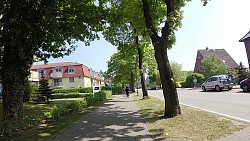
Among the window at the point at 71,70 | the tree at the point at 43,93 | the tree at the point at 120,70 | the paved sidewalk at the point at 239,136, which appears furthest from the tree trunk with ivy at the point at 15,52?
the window at the point at 71,70

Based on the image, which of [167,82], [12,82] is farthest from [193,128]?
[12,82]

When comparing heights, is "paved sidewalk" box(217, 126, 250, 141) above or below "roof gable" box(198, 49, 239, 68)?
below

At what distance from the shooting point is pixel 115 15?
1773 centimetres

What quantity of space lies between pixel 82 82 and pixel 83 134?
63.9 metres

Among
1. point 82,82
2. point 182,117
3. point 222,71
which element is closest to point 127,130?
point 182,117

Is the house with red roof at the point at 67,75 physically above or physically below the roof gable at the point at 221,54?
below

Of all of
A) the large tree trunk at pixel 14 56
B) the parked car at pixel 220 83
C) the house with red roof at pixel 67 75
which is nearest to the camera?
the large tree trunk at pixel 14 56

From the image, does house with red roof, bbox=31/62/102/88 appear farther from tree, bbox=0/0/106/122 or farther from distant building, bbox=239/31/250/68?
tree, bbox=0/0/106/122

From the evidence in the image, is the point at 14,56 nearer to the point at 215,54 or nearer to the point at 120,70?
the point at 120,70

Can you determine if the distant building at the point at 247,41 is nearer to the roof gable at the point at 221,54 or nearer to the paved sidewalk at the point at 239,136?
the paved sidewalk at the point at 239,136

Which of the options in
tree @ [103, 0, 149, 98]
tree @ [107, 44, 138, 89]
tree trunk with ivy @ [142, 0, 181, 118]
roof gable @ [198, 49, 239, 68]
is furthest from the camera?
roof gable @ [198, 49, 239, 68]

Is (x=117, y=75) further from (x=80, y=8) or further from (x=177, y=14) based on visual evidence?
(x=177, y=14)

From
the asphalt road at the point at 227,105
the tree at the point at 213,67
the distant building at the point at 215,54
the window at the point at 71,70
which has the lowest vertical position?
the asphalt road at the point at 227,105

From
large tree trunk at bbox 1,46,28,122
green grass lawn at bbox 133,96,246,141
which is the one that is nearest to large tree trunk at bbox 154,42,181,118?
green grass lawn at bbox 133,96,246,141
